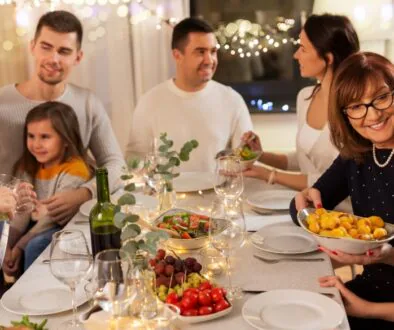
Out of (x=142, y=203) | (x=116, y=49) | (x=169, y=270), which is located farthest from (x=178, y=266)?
(x=116, y=49)

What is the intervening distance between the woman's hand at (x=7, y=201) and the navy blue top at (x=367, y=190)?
897mm

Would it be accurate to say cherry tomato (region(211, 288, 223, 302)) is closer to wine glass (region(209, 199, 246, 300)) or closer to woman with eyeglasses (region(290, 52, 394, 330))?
wine glass (region(209, 199, 246, 300))

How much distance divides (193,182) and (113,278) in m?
1.26

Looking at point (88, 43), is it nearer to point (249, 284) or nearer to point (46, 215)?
point (46, 215)

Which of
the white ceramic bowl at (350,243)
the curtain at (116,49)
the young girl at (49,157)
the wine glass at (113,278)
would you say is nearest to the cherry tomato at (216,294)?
the wine glass at (113,278)

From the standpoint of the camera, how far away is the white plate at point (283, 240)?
5.36ft

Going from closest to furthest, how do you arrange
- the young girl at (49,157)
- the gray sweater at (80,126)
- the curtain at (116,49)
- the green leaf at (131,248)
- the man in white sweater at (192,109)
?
the green leaf at (131,248) → the young girl at (49,157) → the gray sweater at (80,126) → the man in white sweater at (192,109) → the curtain at (116,49)

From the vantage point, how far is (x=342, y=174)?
6.33 feet

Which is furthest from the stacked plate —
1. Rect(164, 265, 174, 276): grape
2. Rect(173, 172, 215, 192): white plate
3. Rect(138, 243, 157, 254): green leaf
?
Rect(138, 243, 157, 254): green leaf

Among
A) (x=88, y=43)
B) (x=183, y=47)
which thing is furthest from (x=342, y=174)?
(x=88, y=43)

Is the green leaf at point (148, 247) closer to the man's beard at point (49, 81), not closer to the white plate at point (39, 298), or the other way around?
the white plate at point (39, 298)

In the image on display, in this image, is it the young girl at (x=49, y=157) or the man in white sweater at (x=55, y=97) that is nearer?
the young girl at (x=49, y=157)

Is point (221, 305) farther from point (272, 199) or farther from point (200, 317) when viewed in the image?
point (272, 199)

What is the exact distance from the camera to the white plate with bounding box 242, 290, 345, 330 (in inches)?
48.6
